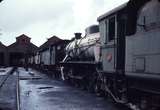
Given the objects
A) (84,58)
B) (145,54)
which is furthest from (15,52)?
(145,54)

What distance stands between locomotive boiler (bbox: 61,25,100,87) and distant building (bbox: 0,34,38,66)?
6871cm

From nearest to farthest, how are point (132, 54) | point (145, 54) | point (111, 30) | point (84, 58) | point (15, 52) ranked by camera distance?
point (145, 54), point (132, 54), point (111, 30), point (84, 58), point (15, 52)

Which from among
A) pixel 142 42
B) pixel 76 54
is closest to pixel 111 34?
pixel 142 42

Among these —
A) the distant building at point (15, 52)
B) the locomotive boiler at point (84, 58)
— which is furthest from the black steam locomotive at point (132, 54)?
the distant building at point (15, 52)

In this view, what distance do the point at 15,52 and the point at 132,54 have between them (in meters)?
89.1

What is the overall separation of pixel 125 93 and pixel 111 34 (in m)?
2.26

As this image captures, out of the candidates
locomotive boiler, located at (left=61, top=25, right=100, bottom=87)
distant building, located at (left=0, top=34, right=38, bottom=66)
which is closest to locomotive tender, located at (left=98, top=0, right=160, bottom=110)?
locomotive boiler, located at (left=61, top=25, right=100, bottom=87)

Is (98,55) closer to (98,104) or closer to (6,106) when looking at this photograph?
(98,104)

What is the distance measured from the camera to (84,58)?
1825 centimetres

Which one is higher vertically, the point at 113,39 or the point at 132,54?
the point at 113,39

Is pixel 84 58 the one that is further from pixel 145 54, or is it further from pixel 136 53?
pixel 145 54

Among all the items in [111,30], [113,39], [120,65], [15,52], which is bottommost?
[120,65]

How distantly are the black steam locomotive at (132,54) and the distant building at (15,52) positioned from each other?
3075 inches

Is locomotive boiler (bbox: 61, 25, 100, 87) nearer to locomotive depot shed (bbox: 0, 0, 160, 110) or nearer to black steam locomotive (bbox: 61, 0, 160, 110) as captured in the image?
locomotive depot shed (bbox: 0, 0, 160, 110)
